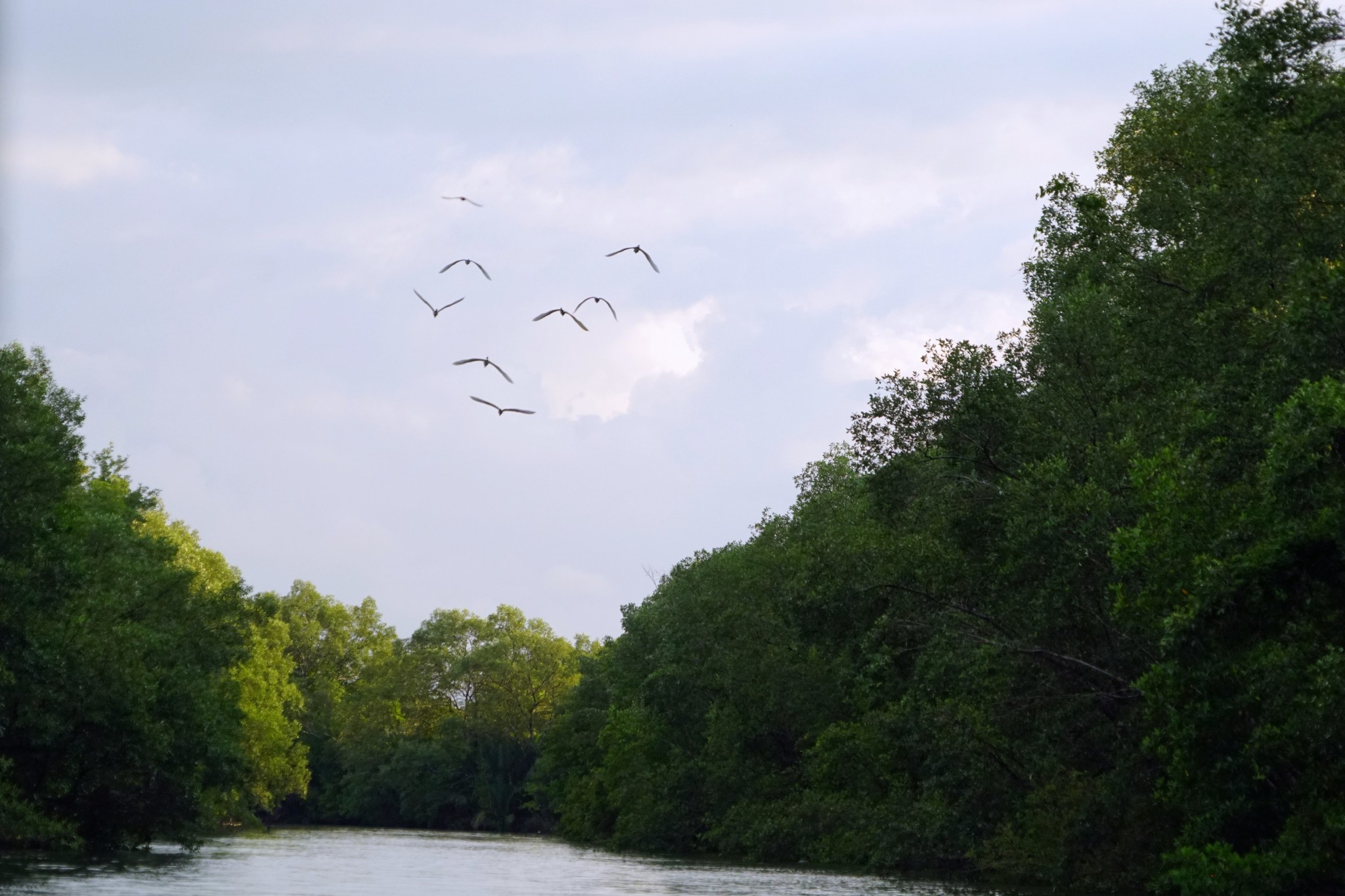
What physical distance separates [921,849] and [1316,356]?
27.6 meters

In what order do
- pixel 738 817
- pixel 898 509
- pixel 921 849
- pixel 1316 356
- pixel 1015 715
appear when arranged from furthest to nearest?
pixel 738 817 → pixel 921 849 → pixel 898 509 → pixel 1015 715 → pixel 1316 356

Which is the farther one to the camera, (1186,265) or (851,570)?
(851,570)

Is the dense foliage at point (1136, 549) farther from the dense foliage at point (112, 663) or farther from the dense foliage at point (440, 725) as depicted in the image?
the dense foliage at point (440, 725)

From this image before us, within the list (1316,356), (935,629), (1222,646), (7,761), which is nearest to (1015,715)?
(935,629)

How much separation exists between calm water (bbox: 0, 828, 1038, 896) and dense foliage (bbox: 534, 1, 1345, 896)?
12.3 feet

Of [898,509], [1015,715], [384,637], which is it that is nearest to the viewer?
[1015,715]

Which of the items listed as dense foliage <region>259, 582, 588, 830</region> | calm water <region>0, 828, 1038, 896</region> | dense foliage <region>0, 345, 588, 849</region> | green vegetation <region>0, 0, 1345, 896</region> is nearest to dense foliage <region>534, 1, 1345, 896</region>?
green vegetation <region>0, 0, 1345, 896</region>

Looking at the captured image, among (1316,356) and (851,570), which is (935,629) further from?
(1316,356)

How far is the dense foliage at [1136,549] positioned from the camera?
2330 cm

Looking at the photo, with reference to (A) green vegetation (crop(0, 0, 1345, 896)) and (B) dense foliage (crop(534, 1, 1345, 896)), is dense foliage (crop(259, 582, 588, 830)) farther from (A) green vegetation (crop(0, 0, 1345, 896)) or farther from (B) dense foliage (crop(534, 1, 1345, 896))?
(B) dense foliage (crop(534, 1, 1345, 896))

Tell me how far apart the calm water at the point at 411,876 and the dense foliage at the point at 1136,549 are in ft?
12.3

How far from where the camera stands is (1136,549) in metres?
26.3

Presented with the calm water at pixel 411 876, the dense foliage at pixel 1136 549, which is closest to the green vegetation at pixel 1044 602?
the dense foliage at pixel 1136 549

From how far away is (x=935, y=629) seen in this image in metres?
36.0
